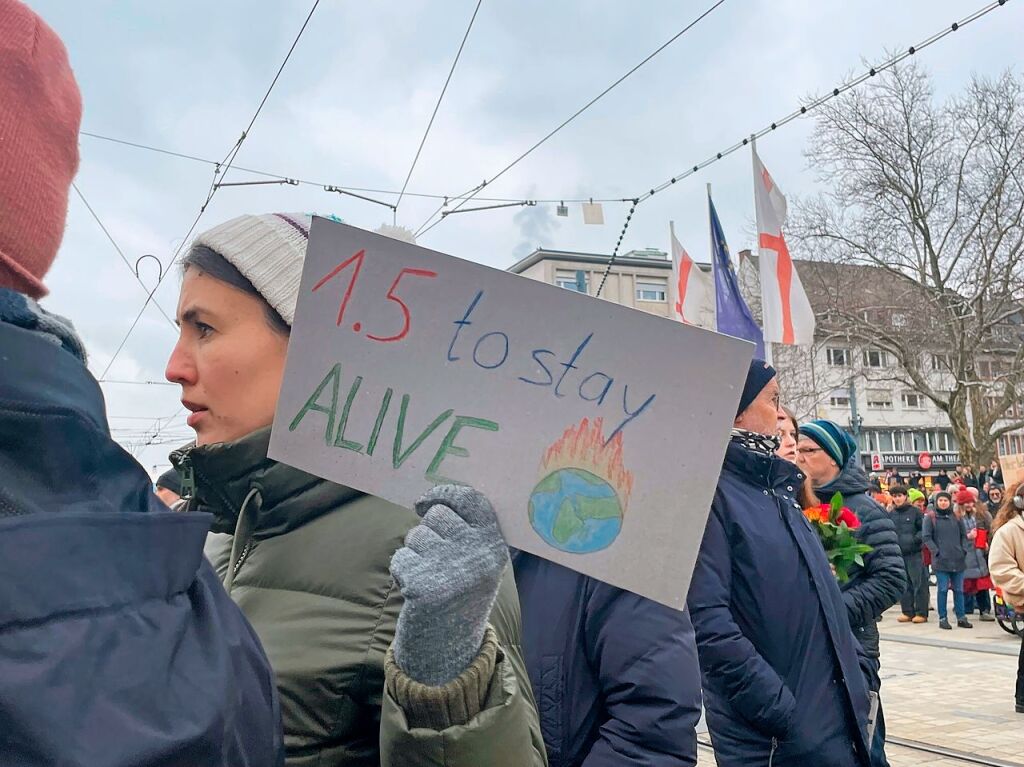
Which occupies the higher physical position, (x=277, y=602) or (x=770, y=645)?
(x=277, y=602)

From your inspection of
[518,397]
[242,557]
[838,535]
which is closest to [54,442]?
[518,397]

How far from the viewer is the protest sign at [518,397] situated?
1079 mm

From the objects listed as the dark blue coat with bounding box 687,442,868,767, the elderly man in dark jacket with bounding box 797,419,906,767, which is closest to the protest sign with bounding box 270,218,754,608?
the dark blue coat with bounding box 687,442,868,767

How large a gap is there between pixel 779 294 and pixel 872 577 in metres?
3.23

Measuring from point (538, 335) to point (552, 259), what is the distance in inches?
1849

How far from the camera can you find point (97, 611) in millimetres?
581

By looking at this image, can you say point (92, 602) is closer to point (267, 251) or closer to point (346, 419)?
point (346, 419)

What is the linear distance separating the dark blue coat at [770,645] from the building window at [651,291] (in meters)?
48.9

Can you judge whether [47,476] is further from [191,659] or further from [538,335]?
[538,335]

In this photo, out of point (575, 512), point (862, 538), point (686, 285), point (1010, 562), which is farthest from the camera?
Answer: point (686, 285)

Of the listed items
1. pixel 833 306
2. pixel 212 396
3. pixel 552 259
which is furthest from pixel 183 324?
pixel 552 259

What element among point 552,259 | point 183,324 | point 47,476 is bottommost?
point 47,476

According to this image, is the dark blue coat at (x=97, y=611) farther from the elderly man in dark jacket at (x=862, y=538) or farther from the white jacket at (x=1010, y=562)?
the white jacket at (x=1010, y=562)

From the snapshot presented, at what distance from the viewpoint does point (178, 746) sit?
575 millimetres
